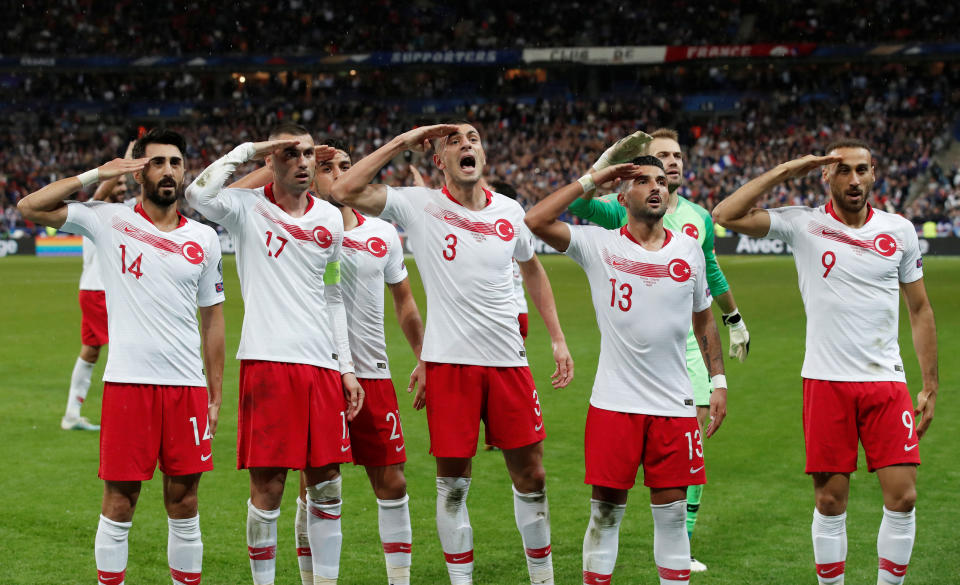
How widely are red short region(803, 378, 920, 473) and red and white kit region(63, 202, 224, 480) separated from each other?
3378 mm

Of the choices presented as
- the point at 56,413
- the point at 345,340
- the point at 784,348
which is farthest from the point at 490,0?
the point at 345,340

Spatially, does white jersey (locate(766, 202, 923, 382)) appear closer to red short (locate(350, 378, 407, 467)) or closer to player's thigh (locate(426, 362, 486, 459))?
player's thigh (locate(426, 362, 486, 459))

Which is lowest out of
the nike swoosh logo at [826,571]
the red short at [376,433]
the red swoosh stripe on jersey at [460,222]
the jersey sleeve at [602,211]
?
the nike swoosh logo at [826,571]

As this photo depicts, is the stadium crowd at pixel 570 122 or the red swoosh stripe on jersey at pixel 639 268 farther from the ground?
the stadium crowd at pixel 570 122

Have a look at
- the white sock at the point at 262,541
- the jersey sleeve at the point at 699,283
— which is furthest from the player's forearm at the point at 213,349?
the jersey sleeve at the point at 699,283

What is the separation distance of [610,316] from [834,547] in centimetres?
177

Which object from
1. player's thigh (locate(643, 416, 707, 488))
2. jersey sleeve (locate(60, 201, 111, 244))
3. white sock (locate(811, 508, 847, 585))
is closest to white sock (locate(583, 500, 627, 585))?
player's thigh (locate(643, 416, 707, 488))

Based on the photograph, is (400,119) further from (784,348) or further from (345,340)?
(345,340)

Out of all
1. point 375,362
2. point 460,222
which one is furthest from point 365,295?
point 460,222

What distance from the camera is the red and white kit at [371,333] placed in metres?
6.29

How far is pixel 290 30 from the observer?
184 feet

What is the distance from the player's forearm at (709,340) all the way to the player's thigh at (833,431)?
581 millimetres

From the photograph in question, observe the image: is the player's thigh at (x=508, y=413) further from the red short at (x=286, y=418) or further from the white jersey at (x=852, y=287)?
→ the white jersey at (x=852, y=287)

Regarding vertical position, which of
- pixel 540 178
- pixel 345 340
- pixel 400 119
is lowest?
pixel 345 340
